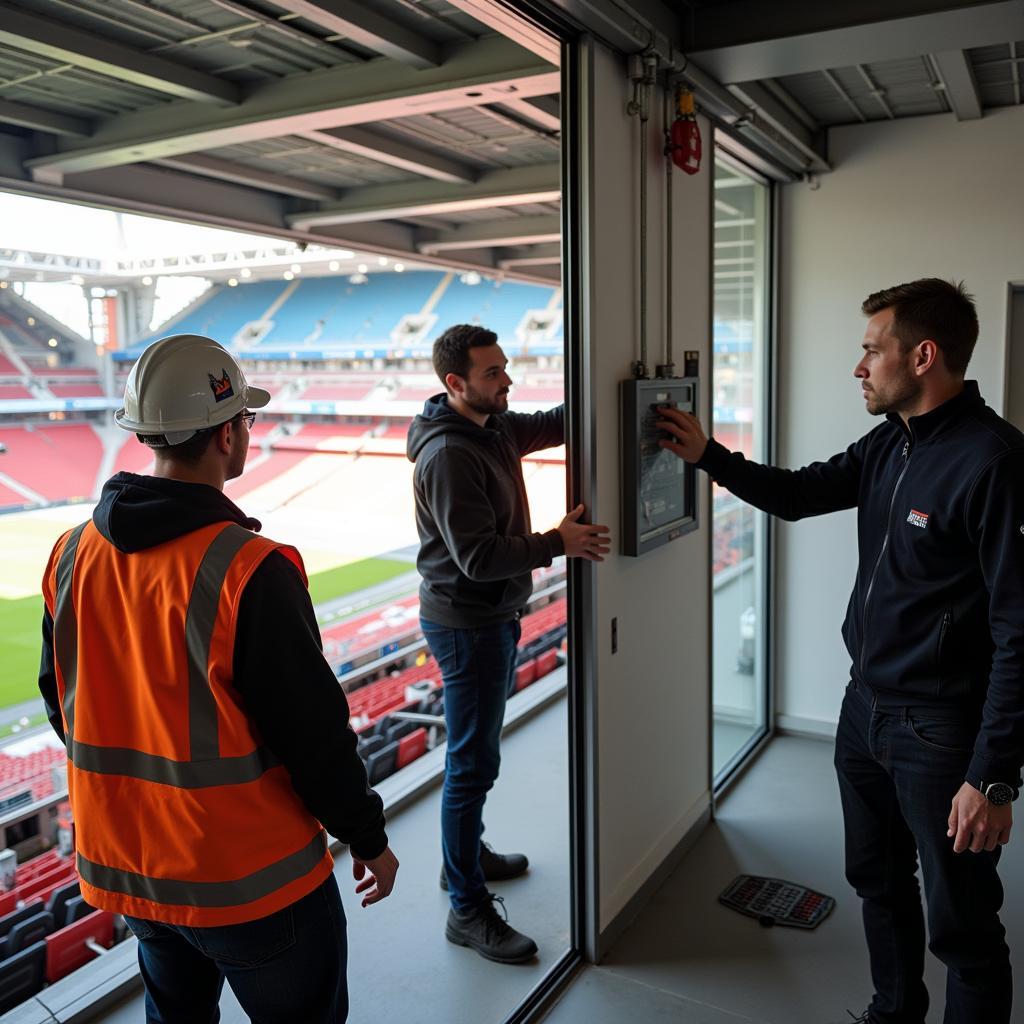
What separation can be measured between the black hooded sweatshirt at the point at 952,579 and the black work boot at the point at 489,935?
130 centimetres

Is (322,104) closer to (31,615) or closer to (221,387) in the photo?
(221,387)

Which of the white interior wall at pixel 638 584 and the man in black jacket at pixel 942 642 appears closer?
the man in black jacket at pixel 942 642

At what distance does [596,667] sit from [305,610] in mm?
1283

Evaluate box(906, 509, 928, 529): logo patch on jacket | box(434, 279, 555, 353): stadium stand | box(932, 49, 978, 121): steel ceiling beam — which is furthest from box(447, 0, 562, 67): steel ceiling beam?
box(434, 279, 555, 353): stadium stand

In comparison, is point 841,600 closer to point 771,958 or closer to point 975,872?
point 771,958

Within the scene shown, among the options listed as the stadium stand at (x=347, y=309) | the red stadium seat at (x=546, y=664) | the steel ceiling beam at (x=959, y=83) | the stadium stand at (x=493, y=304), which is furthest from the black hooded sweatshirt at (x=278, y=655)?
the stadium stand at (x=493, y=304)

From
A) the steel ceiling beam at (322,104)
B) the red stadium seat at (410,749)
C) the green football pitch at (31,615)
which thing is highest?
the steel ceiling beam at (322,104)

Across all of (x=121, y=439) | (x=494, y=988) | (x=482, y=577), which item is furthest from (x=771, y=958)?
(x=121, y=439)

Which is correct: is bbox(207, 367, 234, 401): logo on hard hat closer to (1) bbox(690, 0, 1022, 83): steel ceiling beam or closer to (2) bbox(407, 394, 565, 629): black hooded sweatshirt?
(2) bbox(407, 394, 565, 629): black hooded sweatshirt

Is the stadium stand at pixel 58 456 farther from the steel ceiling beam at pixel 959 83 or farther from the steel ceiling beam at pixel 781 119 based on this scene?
the steel ceiling beam at pixel 959 83

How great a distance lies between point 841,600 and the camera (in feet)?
13.6

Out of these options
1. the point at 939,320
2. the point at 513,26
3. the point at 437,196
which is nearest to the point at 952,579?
the point at 939,320

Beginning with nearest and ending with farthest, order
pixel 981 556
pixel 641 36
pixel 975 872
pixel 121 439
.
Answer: pixel 981 556
pixel 975 872
pixel 641 36
pixel 121 439

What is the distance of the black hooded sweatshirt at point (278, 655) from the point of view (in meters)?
1.31
